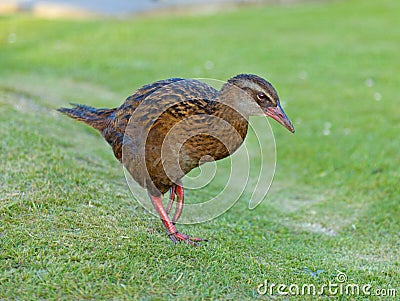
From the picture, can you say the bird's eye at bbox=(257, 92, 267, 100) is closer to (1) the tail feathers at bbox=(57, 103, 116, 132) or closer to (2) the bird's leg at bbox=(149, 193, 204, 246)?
(2) the bird's leg at bbox=(149, 193, 204, 246)

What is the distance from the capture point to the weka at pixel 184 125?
14.2 feet

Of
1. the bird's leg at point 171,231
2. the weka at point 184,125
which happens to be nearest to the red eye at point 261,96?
the weka at point 184,125

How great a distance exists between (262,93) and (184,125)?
0.62m

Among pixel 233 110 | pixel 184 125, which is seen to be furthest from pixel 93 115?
pixel 233 110

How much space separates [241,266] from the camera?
4266mm

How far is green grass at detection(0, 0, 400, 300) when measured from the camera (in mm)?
4008

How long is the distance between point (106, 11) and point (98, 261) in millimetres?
15719

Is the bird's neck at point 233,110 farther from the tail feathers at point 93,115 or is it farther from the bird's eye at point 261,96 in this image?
the tail feathers at point 93,115

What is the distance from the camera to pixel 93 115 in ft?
17.1

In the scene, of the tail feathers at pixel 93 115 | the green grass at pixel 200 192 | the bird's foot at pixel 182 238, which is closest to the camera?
the green grass at pixel 200 192

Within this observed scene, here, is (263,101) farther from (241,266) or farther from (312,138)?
(312,138)

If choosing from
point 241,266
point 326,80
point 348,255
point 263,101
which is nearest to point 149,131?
point 263,101

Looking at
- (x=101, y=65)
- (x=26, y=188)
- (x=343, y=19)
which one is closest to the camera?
(x=26, y=188)

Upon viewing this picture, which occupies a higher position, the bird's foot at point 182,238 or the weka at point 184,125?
the weka at point 184,125
